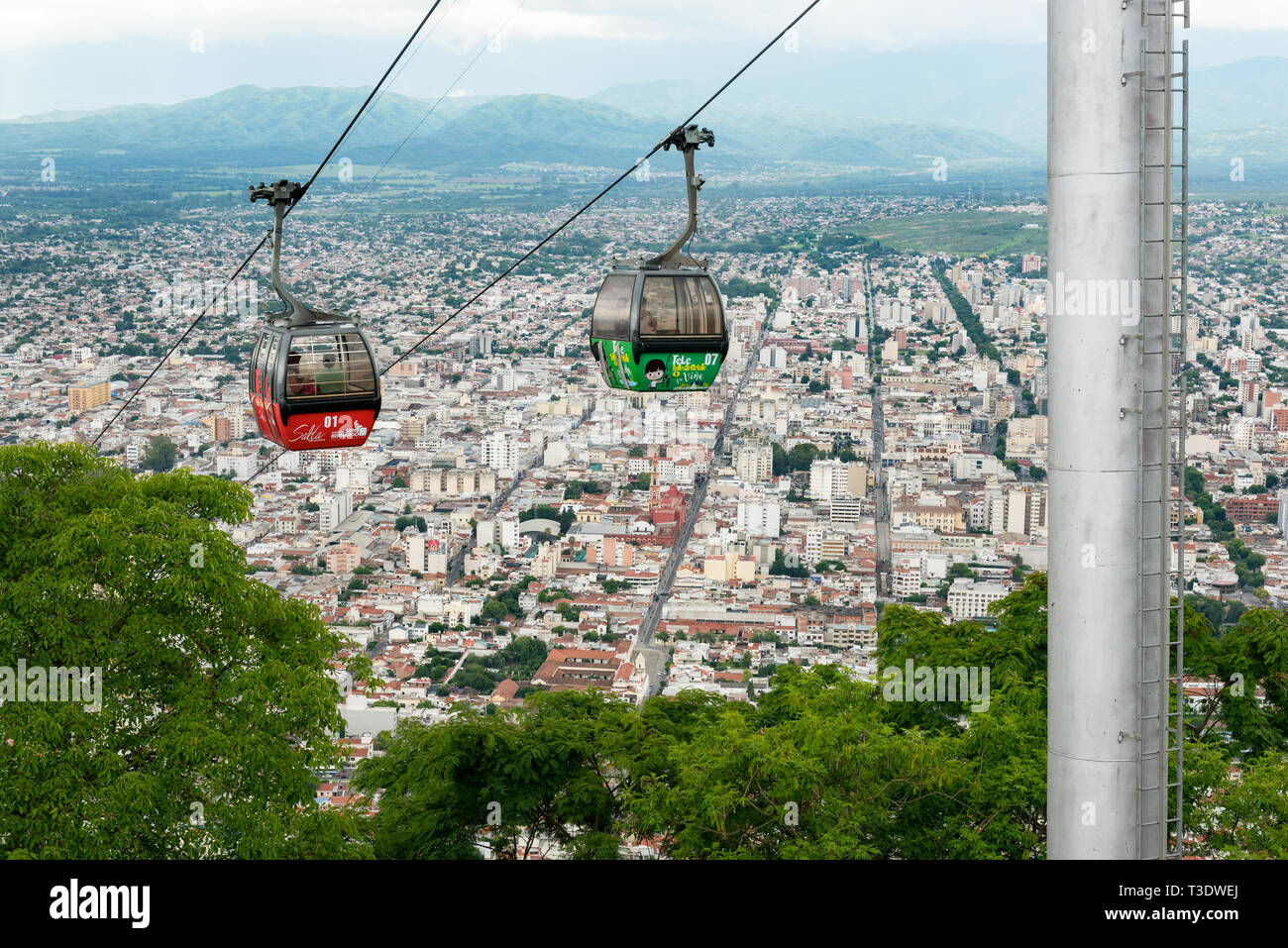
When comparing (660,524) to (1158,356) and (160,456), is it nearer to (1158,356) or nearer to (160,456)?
(160,456)

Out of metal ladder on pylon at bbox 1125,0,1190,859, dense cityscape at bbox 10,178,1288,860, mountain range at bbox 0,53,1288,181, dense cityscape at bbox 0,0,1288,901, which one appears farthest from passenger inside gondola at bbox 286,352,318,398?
mountain range at bbox 0,53,1288,181

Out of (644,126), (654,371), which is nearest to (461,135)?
(644,126)

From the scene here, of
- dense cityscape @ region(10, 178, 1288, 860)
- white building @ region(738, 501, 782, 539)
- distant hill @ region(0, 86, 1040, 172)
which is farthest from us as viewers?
distant hill @ region(0, 86, 1040, 172)

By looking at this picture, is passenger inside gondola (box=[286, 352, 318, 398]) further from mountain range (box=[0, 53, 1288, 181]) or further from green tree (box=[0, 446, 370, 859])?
mountain range (box=[0, 53, 1288, 181])
